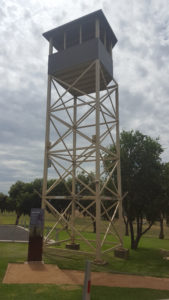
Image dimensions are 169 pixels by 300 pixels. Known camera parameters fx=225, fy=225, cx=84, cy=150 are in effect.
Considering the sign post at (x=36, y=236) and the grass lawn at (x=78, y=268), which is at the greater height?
the sign post at (x=36, y=236)

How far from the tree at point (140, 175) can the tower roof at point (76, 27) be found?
23.6 ft

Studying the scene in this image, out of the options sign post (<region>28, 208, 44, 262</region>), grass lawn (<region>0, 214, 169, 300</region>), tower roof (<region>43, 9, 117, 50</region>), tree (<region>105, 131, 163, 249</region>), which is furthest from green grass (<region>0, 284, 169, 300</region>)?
tower roof (<region>43, 9, 117, 50</region>)

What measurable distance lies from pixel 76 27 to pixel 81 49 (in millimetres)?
1944

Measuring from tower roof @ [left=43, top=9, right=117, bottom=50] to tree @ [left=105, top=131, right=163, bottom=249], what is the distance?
7.19 meters

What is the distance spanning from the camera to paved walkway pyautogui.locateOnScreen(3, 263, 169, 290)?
7.59 metres

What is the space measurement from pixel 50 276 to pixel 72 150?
25.3 ft

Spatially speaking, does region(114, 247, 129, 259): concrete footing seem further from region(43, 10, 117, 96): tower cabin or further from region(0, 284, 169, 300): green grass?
region(43, 10, 117, 96): tower cabin

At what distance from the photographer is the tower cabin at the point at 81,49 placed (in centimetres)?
1298

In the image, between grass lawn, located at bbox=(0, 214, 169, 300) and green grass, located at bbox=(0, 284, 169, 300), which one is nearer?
green grass, located at bbox=(0, 284, 169, 300)

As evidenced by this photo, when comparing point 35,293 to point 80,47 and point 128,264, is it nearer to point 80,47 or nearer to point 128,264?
point 128,264

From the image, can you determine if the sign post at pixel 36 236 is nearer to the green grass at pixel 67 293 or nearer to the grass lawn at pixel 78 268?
the grass lawn at pixel 78 268

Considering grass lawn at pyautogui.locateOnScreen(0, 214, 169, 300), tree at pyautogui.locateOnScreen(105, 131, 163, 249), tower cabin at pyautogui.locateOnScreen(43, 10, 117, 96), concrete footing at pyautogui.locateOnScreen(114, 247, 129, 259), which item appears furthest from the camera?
tree at pyautogui.locateOnScreen(105, 131, 163, 249)

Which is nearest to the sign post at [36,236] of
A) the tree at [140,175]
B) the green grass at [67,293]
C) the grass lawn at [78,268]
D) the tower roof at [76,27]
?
the grass lawn at [78,268]

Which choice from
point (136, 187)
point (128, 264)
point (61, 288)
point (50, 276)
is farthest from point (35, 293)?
point (136, 187)
